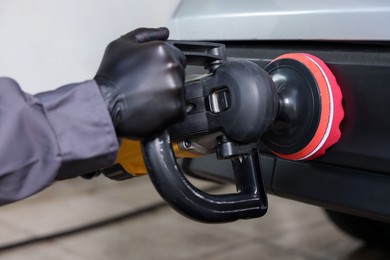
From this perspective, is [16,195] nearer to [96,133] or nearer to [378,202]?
[96,133]

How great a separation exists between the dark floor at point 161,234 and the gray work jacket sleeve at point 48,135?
3.48 feet

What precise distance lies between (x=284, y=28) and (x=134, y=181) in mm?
1817

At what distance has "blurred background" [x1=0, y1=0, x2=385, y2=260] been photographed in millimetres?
1197

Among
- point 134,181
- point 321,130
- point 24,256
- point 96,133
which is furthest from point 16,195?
point 134,181

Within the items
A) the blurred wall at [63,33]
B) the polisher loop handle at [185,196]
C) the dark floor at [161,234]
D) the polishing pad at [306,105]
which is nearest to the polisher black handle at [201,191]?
the polisher loop handle at [185,196]

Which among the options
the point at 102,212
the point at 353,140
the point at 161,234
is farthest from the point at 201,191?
the point at 102,212

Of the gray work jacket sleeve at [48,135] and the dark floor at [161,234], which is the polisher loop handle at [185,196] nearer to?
the gray work jacket sleeve at [48,135]

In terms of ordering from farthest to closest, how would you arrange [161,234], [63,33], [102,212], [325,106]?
1. [102,212]
2. [161,234]
3. [63,33]
4. [325,106]

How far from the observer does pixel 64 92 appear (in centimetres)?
70

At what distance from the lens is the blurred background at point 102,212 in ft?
3.93

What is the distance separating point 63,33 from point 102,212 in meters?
1.13

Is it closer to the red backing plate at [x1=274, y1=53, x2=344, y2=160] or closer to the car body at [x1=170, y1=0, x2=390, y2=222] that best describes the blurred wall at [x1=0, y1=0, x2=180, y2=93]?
the car body at [x1=170, y1=0, x2=390, y2=222]

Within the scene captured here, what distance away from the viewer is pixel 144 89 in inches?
26.9

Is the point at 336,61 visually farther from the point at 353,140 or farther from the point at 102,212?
the point at 102,212
